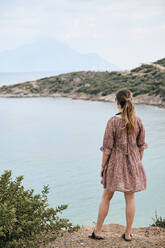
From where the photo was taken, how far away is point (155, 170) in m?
8.94

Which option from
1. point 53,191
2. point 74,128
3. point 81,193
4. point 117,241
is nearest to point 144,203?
point 81,193

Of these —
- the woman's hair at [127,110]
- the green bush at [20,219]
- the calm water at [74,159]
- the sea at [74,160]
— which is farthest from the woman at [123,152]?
the calm water at [74,159]

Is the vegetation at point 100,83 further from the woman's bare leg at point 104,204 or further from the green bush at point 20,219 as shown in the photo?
the green bush at point 20,219

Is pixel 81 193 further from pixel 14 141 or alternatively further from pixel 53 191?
pixel 14 141

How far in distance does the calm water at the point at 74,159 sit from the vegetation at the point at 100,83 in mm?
8920

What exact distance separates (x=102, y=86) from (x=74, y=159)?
A: 21836 millimetres

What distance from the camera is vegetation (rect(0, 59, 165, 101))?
29.3 meters

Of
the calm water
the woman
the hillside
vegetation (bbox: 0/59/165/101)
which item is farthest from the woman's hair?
vegetation (bbox: 0/59/165/101)

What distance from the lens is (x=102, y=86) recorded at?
104 ft

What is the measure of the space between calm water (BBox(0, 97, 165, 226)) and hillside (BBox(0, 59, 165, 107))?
5936 mm

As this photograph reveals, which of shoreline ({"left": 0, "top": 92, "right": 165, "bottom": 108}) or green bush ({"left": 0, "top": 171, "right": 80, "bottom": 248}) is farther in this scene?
shoreline ({"left": 0, "top": 92, "right": 165, "bottom": 108})

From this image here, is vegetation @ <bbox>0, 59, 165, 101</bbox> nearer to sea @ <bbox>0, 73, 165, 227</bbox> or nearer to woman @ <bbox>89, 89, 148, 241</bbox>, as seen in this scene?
sea @ <bbox>0, 73, 165, 227</bbox>

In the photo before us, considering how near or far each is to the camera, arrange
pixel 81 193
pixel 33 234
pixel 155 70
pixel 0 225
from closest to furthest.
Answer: pixel 0 225 < pixel 33 234 < pixel 81 193 < pixel 155 70

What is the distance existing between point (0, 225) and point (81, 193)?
15.4 feet
